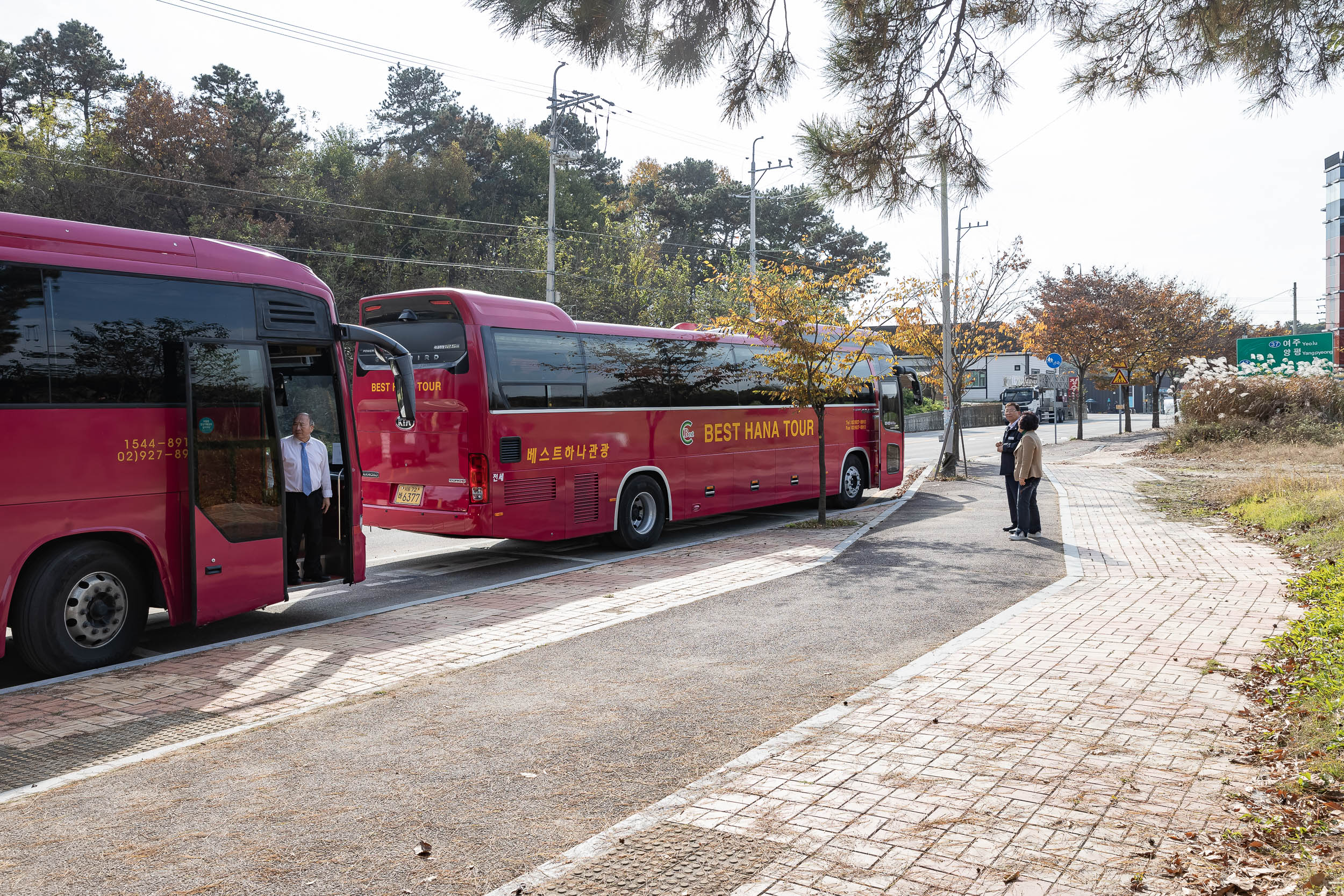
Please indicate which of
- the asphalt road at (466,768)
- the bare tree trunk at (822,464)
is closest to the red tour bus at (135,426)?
the asphalt road at (466,768)

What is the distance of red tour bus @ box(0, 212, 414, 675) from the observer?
6.71 meters

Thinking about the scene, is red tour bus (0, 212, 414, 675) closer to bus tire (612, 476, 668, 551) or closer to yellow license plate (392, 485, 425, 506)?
yellow license plate (392, 485, 425, 506)

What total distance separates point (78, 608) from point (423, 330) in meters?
5.30

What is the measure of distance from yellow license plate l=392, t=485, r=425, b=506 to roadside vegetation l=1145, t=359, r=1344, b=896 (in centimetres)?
818

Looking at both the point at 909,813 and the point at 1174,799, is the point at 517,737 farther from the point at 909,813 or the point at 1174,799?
the point at 1174,799

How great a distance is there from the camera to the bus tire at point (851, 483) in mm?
17672

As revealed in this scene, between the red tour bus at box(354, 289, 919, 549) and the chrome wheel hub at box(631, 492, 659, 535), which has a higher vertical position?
the red tour bus at box(354, 289, 919, 549)

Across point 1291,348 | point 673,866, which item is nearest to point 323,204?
point 1291,348

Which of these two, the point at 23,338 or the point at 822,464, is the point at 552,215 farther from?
the point at 23,338

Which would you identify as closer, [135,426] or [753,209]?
[135,426]

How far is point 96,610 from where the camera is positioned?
7.15m

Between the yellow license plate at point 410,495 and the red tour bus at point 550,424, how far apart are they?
0.02 metres

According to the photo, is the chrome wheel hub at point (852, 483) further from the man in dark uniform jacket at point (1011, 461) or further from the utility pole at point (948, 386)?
the utility pole at point (948, 386)

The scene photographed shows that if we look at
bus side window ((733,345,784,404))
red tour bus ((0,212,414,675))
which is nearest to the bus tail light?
red tour bus ((0,212,414,675))
